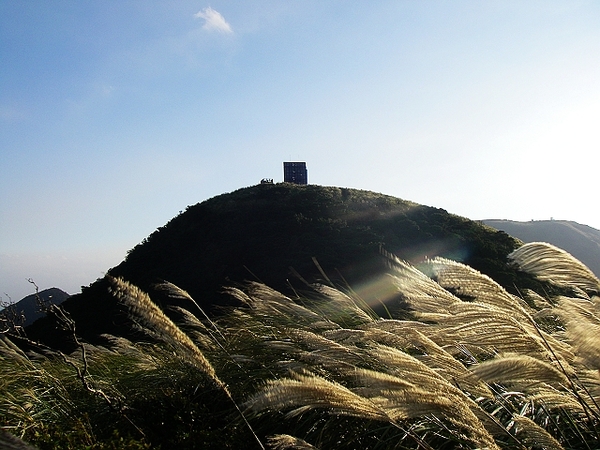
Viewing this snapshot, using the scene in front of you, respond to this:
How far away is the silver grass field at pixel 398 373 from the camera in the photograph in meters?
1.77

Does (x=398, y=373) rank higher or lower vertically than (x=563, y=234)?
higher

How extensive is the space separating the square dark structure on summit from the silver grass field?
155 ft

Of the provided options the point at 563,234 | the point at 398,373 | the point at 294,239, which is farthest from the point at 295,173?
the point at 563,234

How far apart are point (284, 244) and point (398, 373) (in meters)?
26.7

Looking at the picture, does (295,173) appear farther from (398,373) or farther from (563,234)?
(563,234)

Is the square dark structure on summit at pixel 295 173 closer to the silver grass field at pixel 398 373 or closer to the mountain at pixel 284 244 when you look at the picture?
the mountain at pixel 284 244

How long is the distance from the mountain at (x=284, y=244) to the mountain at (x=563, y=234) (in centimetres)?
7593

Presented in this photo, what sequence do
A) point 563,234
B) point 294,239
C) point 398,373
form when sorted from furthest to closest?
point 563,234
point 294,239
point 398,373

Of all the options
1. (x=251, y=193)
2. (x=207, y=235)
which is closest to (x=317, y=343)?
(x=207, y=235)

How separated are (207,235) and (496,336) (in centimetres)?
3241

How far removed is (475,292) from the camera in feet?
6.94

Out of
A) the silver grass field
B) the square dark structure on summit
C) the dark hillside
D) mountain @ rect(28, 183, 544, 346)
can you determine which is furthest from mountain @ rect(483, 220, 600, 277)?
the silver grass field

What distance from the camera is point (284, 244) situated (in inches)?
1153

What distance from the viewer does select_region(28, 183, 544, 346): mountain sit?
23906 mm
